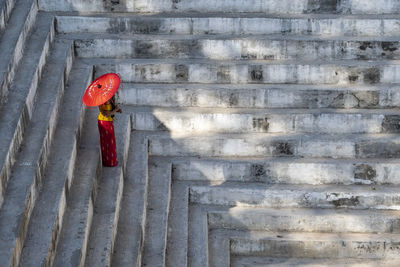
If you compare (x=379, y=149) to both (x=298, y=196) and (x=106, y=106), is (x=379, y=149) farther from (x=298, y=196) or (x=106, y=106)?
(x=106, y=106)

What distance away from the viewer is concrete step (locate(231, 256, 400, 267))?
27.9ft

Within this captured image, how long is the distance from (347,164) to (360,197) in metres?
0.44

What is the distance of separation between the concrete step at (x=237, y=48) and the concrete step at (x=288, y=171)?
5.63 ft

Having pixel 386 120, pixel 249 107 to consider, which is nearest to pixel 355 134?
pixel 386 120

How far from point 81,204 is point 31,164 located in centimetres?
64

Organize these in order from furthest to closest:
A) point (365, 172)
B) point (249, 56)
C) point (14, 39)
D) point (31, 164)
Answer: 1. point (249, 56)
2. point (365, 172)
3. point (14, 39)
4. point (31, 164)

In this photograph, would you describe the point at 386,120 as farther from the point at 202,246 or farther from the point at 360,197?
the point at 202,246

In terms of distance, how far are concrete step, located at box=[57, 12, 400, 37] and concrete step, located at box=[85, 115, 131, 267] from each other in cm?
204

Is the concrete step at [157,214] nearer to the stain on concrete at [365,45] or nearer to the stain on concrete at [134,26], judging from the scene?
the stain on concrete at [134,26]

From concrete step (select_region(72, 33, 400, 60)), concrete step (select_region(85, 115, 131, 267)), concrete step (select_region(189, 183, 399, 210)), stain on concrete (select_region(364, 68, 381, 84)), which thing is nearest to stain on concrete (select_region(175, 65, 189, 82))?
concrete step (select_region(72, 33, 400, 60))

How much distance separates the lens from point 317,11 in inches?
420

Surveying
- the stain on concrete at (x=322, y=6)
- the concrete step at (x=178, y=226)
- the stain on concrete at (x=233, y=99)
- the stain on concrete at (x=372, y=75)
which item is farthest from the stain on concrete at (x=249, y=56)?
the concrete step at (x=178, y=226)

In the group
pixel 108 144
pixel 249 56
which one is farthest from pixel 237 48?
pixel 108 144

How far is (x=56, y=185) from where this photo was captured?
721 centimetres
